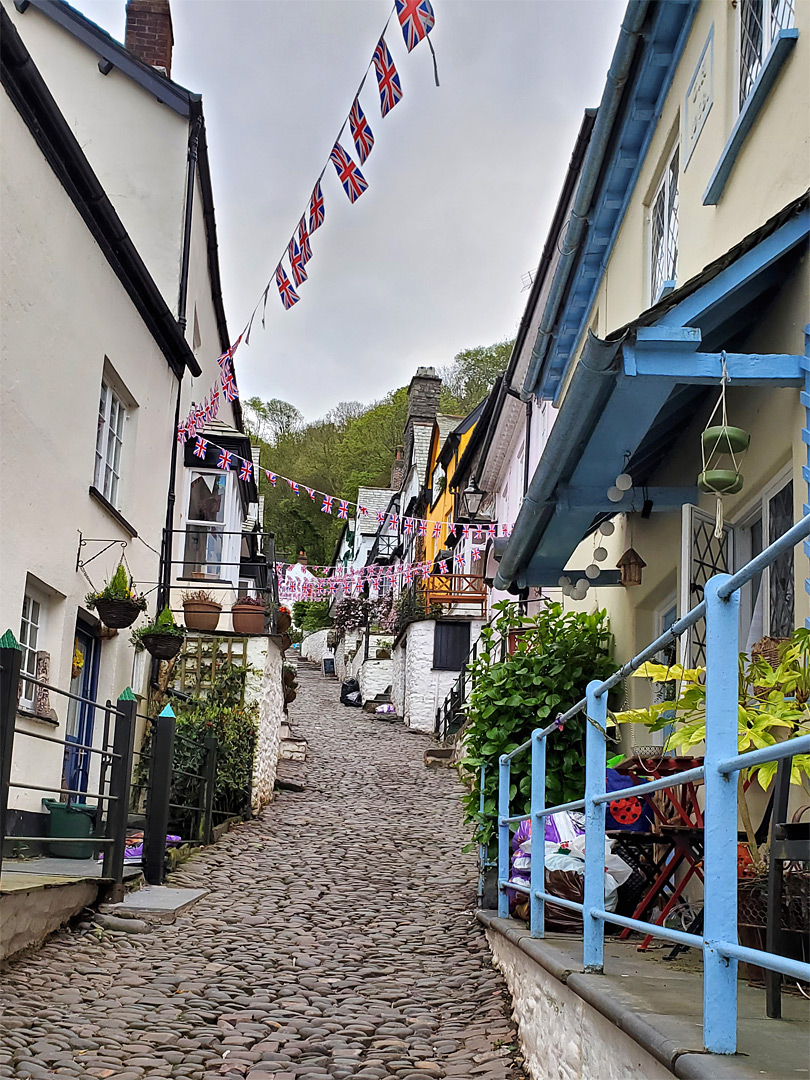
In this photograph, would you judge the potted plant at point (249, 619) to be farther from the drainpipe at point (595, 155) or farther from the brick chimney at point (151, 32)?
the brick chimney at point (151, 32)

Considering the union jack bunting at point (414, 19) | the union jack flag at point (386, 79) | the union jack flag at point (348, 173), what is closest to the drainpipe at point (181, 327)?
the union jack flag at point (348, 173)

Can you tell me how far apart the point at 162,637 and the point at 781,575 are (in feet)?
24.7

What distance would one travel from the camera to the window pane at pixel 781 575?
4.71 m

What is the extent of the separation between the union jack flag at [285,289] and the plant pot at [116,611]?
326cm

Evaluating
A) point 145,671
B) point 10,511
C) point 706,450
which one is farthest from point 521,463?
point 706,450

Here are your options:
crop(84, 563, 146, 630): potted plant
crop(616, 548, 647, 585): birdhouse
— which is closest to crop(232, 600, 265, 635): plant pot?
crop(84, 563, 146, 630): potted plant

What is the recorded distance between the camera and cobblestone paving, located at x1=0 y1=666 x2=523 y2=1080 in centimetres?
458

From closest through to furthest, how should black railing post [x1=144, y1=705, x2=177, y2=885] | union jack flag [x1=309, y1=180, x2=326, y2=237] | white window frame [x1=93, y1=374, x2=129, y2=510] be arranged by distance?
black railing post [x1=144, y1=705, x2=177, y2=885] → union jack flag [x1=309, y1=180, x2=326, y2=237] → white window frame [x1=93, y1=374, x2=129, y2=510]

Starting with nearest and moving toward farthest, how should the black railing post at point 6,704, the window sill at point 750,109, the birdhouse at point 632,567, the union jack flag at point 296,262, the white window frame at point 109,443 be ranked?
the window sill at point 750,109, the black railing post at point 6,704, the birdhouse at point 632,567, the union jack flag at point 296,262, the white window frame at point 109,443

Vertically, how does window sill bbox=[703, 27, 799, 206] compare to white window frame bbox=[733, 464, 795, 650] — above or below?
above

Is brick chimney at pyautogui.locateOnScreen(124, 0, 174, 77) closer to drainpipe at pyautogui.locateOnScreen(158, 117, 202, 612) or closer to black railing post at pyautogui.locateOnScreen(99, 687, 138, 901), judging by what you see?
drainpipe at pyautogui.locateOnScreen(158, 117, 202, 612)

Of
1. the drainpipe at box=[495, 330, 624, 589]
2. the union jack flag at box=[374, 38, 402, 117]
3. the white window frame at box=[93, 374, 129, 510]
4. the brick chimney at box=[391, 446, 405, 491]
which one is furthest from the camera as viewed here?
the brick chimney at box=[391, 446, 405, 491]

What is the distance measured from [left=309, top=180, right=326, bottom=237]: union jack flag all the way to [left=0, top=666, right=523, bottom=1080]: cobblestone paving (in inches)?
221

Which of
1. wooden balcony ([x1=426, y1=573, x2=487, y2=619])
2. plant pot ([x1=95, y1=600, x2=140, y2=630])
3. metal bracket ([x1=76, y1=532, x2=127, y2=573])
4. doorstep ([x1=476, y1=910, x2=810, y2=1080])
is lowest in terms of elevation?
doorstep ([x1=476, y1=910, x2=810, y2=1080])
